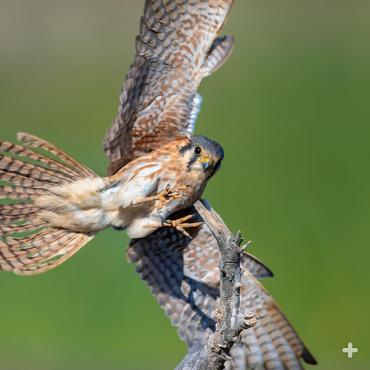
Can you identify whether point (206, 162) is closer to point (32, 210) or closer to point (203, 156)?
point (203, 156)

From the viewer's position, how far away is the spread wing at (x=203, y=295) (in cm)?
548

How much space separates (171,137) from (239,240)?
3.75 ft

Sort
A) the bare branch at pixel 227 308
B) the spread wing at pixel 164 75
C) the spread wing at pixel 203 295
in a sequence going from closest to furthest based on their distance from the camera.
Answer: the bare branch at pixel 227 308 → the spread wing at pixel 164 75 → the spread wing at pixel 203 295

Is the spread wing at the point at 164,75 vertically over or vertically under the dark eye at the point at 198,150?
over

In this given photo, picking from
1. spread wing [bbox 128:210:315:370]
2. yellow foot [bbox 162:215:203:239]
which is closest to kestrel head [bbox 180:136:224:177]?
yellow foot [bbox 162:215:203:239]

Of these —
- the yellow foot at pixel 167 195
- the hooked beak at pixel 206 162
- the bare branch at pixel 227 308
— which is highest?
the hooked beak at pixel 206 162

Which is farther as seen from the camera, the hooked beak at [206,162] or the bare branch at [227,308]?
the hooked beak at [206,162]

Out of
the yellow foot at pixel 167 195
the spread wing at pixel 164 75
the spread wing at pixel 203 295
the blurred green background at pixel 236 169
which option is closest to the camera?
the yellow foot at pixel 167 195

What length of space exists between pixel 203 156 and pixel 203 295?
0.93 metres

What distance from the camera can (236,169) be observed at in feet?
32.0

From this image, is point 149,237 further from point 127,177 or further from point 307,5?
point 307,5

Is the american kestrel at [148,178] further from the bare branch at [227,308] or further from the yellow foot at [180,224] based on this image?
the bare branch at [227,308]

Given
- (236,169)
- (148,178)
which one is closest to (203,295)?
(148,178)

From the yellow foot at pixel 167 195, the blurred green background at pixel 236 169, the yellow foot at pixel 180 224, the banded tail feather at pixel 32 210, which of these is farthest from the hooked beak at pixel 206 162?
the blurred green background at pixel 236 169
